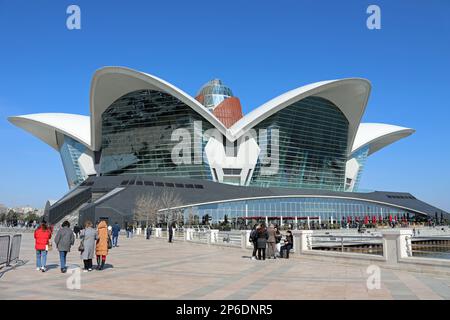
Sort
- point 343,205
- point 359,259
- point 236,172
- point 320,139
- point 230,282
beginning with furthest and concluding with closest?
point 320,139 → point 236,172 → point 343,205 → point 359,259 → point 230,282

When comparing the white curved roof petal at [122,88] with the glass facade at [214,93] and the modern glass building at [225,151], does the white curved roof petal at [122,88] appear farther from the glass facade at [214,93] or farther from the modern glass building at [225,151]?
the glass facade at [214,93]

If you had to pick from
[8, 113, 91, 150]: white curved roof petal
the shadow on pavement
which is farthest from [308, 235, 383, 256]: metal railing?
[8, 113, 91, 150]: white curved roof petal

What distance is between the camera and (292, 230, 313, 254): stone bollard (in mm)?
18578

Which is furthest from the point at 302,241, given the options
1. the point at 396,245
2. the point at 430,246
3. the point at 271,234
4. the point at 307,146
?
the point at 307,146

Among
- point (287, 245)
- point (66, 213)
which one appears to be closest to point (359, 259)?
point (287, 245)

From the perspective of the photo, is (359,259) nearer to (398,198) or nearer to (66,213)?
(66,213)

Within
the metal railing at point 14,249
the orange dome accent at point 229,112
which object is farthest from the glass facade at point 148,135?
the metal railing at point 14,249

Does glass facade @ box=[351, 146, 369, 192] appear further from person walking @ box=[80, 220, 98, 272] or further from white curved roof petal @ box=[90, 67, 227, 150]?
person walking @ box=[80, 220, 98, 272]

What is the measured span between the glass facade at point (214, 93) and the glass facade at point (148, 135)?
29.4 meters

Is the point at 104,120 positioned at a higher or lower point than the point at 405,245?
higher

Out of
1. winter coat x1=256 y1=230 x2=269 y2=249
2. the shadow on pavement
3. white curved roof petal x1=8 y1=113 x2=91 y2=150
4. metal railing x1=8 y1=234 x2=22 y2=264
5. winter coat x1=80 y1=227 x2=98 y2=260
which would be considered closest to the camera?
the shadow on pavement

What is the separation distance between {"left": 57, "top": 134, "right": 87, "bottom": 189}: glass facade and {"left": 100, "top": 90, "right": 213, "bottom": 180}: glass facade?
8696 mm

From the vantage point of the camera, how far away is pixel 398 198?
7731cm
